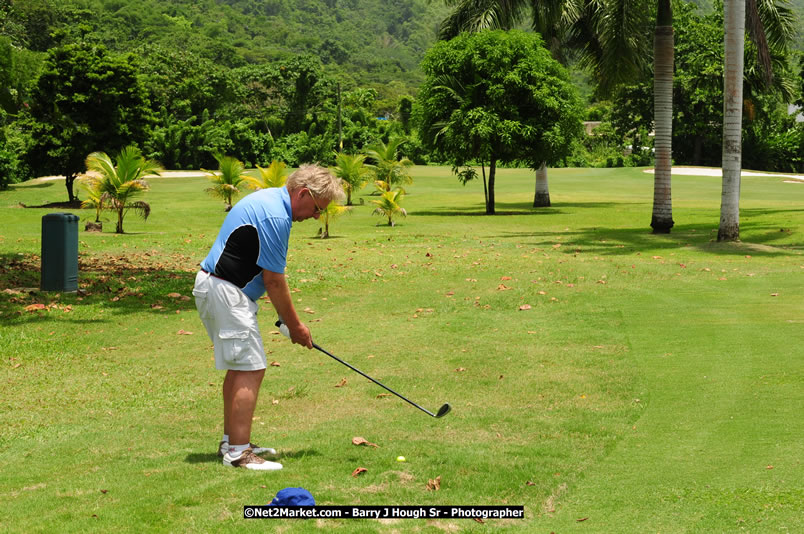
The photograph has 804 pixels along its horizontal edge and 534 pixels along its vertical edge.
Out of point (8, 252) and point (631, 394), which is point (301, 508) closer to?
point (631, 394)

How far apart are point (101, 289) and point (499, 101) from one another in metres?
22.4

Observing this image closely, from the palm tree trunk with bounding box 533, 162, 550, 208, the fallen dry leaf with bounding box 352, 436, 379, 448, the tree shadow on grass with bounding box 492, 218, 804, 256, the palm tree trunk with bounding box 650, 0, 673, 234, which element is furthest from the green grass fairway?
the palm tree trunk with bounding box 533, 162, 550, 208

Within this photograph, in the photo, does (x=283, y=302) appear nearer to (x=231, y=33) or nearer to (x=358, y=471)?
(x=358, y=471)

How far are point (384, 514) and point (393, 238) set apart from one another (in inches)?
778

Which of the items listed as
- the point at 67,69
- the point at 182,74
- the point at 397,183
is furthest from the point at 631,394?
the point at 182,74

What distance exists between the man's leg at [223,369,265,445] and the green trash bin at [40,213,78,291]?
9.11 m

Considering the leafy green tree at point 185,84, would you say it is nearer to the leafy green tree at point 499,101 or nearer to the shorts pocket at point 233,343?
the leafy green tree at point 499,101

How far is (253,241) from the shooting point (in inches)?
221

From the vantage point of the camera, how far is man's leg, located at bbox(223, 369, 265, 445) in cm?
575

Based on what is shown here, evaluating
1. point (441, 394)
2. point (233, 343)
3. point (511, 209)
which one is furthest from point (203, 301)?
point (511, 209)

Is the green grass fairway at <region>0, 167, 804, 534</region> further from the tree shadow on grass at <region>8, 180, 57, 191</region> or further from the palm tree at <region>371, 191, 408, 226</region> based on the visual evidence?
the tree shadow on grass at <region>8, 180, 57, 191</region>

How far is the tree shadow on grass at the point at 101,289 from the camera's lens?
12983mm

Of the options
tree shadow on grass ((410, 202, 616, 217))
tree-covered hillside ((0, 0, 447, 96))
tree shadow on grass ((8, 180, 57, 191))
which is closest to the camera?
tree shadow on grass ((410, 202, 616, 217))

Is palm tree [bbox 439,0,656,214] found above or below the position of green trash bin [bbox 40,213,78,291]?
above
